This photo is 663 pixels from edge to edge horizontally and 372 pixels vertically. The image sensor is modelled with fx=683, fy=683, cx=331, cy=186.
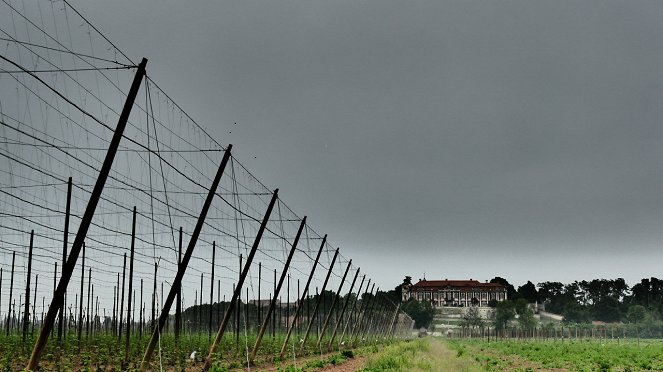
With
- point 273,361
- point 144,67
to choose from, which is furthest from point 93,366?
point 144,67

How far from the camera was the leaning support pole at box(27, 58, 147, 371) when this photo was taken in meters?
16.8

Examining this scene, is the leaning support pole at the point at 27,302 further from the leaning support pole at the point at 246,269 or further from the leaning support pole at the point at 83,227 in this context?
the leaning support pole at the point at 83,227

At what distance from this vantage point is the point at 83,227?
17.4m

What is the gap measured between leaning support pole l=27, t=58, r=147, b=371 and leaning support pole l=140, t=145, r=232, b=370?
5.33 meters

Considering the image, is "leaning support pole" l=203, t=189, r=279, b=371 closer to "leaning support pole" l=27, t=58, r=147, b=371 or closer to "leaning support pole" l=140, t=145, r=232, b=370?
"leaning support pole" l=140, t=145, r=232, b=370

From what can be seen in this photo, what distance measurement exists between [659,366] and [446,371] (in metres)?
17.9

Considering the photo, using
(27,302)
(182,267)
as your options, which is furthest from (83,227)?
(27,302)

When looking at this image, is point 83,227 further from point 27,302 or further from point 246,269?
point 27,302

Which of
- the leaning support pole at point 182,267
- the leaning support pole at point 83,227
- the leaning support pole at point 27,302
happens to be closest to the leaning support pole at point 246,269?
the leaning support pole at point 182,267

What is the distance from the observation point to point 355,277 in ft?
239

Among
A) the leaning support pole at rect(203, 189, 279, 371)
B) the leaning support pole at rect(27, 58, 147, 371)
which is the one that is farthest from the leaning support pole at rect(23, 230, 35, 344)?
the leaning support pole at rect(27, 58, 147, 371)

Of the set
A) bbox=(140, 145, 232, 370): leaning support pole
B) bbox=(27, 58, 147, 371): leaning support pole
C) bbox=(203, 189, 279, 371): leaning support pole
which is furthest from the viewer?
bbox=(203, 189, 279, 371): leaning support pole

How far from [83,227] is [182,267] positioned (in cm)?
778

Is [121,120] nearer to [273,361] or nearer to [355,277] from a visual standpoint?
[273,361]
